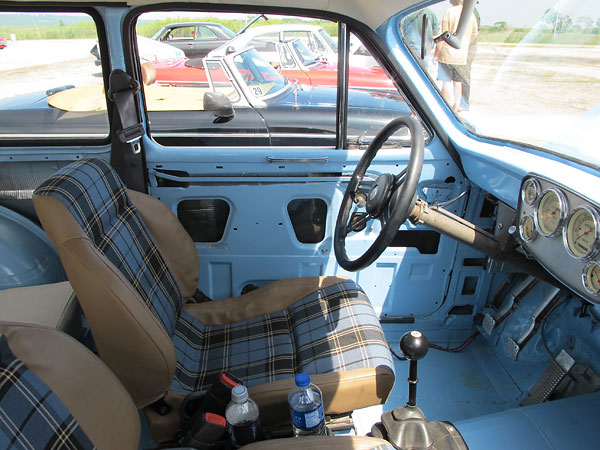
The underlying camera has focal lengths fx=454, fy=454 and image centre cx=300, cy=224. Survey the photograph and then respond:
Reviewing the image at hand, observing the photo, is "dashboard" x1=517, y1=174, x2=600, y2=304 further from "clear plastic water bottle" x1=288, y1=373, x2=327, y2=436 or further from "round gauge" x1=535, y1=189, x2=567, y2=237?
"clear plastic water bottle" x1=288, y1=373, x2=327, y2=436

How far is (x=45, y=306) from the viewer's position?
163 cm

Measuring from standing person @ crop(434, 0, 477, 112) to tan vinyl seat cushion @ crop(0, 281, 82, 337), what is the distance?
1.65 m

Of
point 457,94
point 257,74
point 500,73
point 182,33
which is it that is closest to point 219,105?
point 257,74


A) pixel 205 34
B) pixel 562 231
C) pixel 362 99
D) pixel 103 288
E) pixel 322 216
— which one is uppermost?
pixel 205 34

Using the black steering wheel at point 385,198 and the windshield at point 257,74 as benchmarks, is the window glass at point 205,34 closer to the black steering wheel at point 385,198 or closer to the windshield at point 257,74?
the windshield at point 257,74

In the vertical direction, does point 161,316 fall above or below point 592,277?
below

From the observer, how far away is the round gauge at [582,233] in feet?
3.84

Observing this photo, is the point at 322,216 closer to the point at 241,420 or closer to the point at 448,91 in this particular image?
the point at 448,91

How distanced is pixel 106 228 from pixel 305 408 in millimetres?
806

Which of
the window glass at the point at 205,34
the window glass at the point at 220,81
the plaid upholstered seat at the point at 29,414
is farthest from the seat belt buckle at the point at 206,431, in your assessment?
the window glass at the point at 205,34

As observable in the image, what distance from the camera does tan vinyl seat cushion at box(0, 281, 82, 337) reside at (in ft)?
5.14

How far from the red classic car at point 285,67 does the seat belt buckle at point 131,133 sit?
1.04ft

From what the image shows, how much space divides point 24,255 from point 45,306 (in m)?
0.38

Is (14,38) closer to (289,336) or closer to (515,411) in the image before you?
(289,336)
